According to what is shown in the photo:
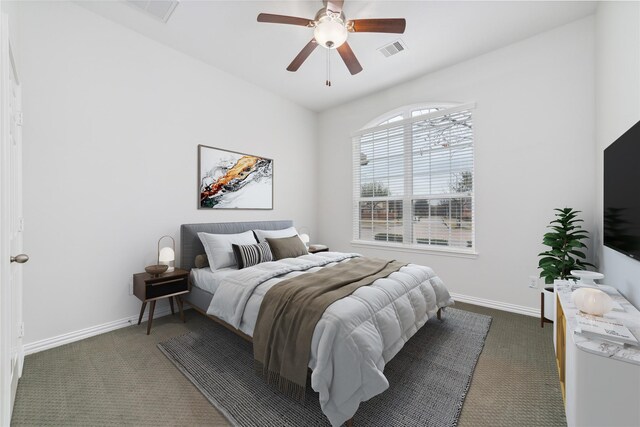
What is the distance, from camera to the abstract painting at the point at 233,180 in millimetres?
3504

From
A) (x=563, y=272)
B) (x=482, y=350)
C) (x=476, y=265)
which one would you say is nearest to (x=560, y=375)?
(x=482, y=350)

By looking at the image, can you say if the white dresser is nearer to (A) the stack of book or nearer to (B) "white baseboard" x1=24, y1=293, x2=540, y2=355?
(A) the stack of book

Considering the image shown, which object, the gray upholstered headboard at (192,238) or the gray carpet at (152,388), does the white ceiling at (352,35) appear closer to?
the gray upholstered headboard at (192,238)

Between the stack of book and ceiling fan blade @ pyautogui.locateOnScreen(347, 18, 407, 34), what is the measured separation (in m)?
2.30

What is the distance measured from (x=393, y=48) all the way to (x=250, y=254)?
295cm

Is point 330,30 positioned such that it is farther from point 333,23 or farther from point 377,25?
point 377,25

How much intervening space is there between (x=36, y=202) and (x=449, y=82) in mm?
4741

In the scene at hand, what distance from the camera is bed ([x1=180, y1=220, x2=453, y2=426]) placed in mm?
1508

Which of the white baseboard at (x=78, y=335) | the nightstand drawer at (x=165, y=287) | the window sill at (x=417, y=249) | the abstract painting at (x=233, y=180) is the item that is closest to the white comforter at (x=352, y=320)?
the nightstand drawer at (x=165, y=287)

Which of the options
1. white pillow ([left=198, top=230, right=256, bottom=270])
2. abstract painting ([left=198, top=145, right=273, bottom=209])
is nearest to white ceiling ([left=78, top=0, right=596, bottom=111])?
abstract painting ([left=198, top=145, right=273, bottom=209])

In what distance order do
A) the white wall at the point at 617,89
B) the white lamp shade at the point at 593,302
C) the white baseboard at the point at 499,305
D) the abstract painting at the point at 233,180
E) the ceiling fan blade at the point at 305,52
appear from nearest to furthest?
the white lamp shade at the point at 593,302 < the white wall at the point at 617,89 < the ceiling fan blade at the point at 305,52 < the white baseboard at the point at 499,305 < the abstract painting at the point at 233,180

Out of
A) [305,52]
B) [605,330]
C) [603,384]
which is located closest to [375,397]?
[603,384]

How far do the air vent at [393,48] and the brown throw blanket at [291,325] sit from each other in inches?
106

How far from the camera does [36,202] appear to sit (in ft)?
7.59
